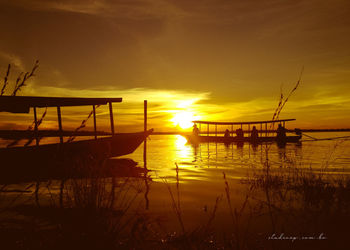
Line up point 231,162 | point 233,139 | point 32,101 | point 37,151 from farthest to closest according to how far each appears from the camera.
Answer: point 233,139 → point 231,162 → point 37,151 → point 32,101

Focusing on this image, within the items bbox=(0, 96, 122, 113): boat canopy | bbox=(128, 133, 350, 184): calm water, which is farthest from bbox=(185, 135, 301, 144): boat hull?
bbox=(0, 96, 122, 113): boat canopy

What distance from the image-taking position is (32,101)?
11.0 m

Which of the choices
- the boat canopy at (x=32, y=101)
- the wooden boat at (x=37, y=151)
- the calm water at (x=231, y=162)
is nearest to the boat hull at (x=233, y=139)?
the calm water at (x=231, y=162)

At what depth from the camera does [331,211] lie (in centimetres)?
528

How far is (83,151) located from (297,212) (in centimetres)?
1031

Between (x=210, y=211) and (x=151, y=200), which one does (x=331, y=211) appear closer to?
(x=210, y=211)


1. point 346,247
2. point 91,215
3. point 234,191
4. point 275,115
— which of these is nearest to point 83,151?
point 234,191

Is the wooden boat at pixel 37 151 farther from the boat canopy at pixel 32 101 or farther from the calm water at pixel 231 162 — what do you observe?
the calm water at pixel 231 162

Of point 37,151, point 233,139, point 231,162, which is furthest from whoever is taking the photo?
point 233,139

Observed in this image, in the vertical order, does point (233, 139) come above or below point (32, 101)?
below

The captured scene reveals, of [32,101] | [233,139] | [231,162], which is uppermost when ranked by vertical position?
[32,101]

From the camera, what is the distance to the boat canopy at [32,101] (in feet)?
29.7

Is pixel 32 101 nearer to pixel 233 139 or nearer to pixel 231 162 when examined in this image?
pixel 231 162

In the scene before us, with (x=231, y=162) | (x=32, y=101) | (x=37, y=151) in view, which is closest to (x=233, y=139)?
(x=231, y=162)
